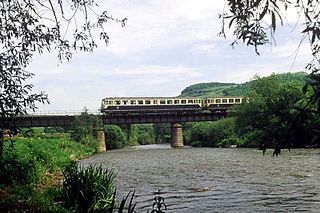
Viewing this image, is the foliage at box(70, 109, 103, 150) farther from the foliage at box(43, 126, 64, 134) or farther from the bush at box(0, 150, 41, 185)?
the bush at box(0, 150, 41, 185)

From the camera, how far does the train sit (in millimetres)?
89312

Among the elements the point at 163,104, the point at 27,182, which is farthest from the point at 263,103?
the point at 27,182

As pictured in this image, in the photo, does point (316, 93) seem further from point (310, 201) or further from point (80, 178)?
point (310, 201)

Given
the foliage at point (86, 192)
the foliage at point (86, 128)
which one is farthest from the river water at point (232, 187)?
the foliage at point (86, 128)

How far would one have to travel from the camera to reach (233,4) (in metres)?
5.02

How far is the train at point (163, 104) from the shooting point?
→ 89.3m

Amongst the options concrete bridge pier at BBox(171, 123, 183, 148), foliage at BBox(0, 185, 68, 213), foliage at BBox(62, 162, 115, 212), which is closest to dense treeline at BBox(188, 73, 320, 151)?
concrete bridge pier at BBox(171, 123, 183, 148)

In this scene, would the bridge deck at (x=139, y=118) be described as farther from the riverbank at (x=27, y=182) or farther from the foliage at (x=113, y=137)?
the riverbank at (x=27, y=182)

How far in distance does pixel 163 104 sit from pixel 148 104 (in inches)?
128

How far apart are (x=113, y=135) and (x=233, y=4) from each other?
92.5m

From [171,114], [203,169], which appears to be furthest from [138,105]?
[203,169]

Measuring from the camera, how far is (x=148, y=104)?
9231cm

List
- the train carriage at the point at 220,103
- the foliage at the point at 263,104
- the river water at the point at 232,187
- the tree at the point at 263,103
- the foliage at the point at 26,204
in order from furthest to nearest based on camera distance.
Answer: the train carriage at the point at 220,103 → the tree at the point at 263,103 → the foliage at the point at 263,104 → the river water at the point at 232,187 → the foliage at the point at 26,204

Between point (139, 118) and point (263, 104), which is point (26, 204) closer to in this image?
point (263, 104)
